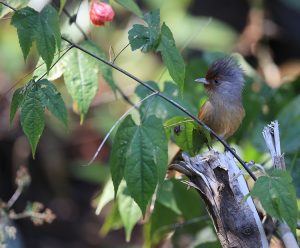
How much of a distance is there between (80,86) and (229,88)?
1.03 m

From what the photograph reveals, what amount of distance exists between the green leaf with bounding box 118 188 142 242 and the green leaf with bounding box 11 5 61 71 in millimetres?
1269

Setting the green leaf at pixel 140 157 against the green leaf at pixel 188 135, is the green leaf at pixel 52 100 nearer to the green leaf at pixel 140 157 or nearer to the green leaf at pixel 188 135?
the green leaf at pixel 140 157

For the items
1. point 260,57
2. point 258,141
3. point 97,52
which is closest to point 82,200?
point 260,57

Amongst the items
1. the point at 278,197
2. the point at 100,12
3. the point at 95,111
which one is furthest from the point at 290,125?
the point at 95,111

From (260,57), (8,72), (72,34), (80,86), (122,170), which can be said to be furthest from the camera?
(260,57)

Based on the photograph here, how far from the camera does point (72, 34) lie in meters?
3.84

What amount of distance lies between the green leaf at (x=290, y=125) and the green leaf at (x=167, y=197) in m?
0.75

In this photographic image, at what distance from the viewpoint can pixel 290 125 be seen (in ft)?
14.1

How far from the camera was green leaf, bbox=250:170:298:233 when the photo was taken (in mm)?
→ 2391

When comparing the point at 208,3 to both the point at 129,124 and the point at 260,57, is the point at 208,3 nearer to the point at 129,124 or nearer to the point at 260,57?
the point at 260,57

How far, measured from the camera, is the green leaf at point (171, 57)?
2732 millimetres

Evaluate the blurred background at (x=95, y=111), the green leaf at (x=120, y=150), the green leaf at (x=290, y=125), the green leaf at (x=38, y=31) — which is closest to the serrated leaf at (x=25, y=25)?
the green leaf at (x=38, y=31)

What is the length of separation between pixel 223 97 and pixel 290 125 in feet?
1.78

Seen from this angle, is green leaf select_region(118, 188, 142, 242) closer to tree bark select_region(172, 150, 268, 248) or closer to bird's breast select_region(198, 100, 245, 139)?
bird's breast select_region(198, 100, 245, 139)
